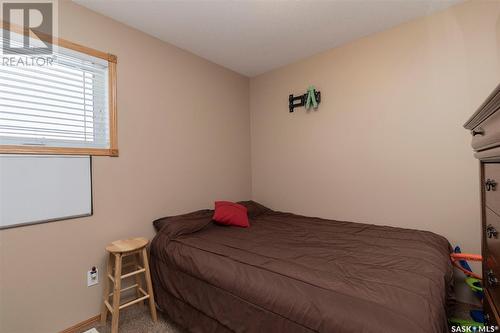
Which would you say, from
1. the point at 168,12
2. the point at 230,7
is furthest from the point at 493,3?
the point at 168,12

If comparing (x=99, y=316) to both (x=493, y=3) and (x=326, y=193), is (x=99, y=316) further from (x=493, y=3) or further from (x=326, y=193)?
(x=493, y=3)

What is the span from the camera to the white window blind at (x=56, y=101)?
160 centimetres

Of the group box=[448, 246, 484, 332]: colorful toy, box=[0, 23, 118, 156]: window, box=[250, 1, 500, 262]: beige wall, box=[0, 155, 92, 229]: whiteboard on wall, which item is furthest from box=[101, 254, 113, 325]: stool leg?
box=[448, 246, 484, 332]: colorful toy

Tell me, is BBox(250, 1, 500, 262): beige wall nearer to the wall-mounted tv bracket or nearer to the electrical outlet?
the wall-mounted tv bracket

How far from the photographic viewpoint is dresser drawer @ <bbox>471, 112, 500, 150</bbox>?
904mm

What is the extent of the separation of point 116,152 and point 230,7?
1534 mm

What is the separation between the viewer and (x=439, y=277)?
126cm

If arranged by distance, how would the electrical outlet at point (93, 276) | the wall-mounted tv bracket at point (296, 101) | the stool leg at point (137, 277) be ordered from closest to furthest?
1. the electrical outlet at point (93, 276)
2. the stool leg at point (137, 277)
3. the wall-mounted tv bracket at point (296, 101)

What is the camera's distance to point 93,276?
1.89 m

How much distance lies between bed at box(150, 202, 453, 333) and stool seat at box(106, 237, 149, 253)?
171mm

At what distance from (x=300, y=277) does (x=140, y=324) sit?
1.39 m

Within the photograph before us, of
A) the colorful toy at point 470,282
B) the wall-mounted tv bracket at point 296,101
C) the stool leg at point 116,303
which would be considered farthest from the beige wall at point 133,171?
the colorful toy at point 470,282

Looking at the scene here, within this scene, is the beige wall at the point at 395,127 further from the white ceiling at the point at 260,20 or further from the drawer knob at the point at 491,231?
the drawer knob at the point at 491,231

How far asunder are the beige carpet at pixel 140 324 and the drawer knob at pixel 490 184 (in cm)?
208
